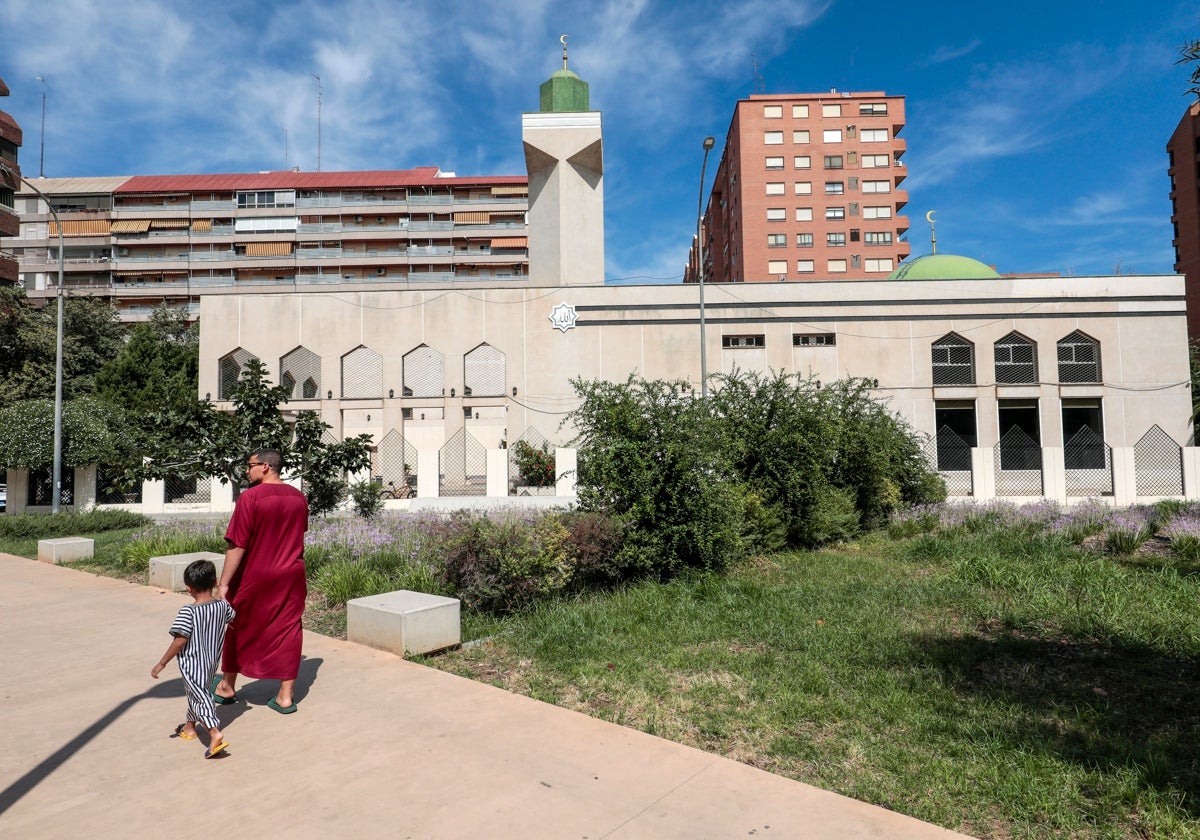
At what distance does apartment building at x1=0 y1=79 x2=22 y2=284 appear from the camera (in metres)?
37.5

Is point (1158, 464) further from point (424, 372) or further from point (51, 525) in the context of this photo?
point (51, 525)

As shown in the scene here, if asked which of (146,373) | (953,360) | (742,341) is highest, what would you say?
(742,341)

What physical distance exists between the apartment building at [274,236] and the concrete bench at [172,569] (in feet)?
158

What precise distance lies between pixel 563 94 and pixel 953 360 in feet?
67.3

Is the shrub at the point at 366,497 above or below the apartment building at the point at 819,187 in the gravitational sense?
below

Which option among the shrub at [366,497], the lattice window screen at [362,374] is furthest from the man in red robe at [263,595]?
the lattice window screen at [362,374]

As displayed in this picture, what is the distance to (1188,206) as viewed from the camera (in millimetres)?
56125

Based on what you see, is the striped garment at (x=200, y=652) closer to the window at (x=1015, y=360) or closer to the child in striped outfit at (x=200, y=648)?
the child in striped outfit at (x=200, y=648)

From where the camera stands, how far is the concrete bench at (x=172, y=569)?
859cm

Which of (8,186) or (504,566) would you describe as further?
(8,186)

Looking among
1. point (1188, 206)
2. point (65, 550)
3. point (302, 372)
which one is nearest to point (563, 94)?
point (302, 372)

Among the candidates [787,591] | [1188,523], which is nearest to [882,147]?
[1188,523]

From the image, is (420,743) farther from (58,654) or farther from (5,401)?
(5,401)

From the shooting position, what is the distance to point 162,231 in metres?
56.6
